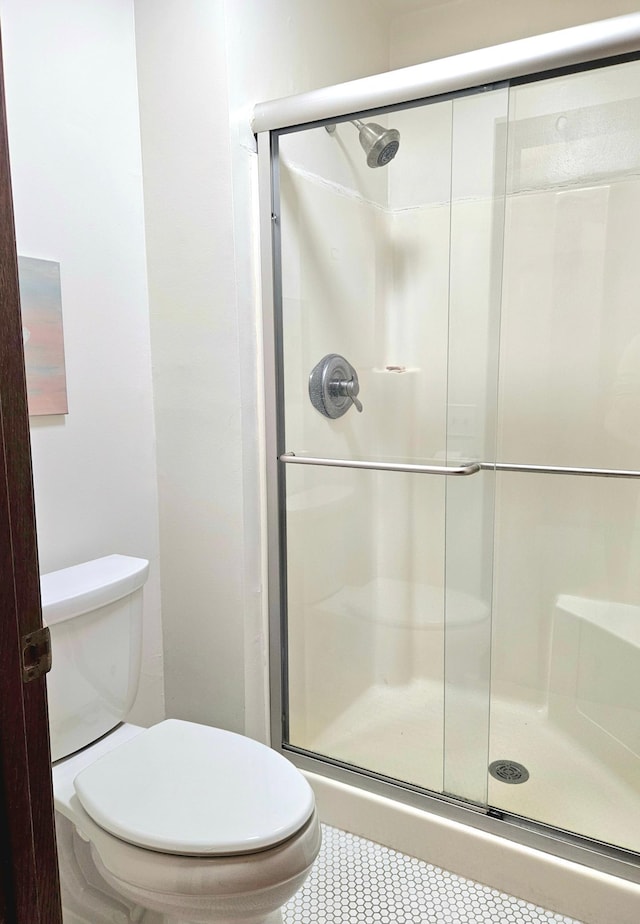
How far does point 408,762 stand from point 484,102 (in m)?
1.60

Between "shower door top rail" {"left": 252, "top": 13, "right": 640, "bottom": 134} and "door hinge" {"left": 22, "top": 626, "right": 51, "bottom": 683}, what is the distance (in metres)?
1.35

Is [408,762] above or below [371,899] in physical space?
above

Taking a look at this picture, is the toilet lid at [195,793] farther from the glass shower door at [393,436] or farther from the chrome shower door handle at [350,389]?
the chrome shower door handle at [350,389]

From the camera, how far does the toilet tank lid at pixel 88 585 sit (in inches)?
51.7

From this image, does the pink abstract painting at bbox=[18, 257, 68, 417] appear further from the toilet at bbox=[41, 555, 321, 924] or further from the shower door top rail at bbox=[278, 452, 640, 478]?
the shower door top rail at bbox=[278, 452, 640, 478]

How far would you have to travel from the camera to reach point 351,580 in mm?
1958

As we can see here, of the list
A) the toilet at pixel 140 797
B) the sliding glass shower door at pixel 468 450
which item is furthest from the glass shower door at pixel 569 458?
the toilet at pixel 140 797

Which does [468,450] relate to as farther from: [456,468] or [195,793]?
[195,793]

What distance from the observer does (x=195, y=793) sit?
4.02 feet

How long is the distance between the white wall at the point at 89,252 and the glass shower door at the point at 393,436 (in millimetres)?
390

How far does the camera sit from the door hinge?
1.86 feet

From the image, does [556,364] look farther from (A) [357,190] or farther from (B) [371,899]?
(B) [371,899]

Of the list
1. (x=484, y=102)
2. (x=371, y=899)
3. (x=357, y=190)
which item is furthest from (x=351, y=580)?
(x=484, y=102)

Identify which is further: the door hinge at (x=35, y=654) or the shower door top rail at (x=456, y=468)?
the shower door top rail at (x=456, y=468)
